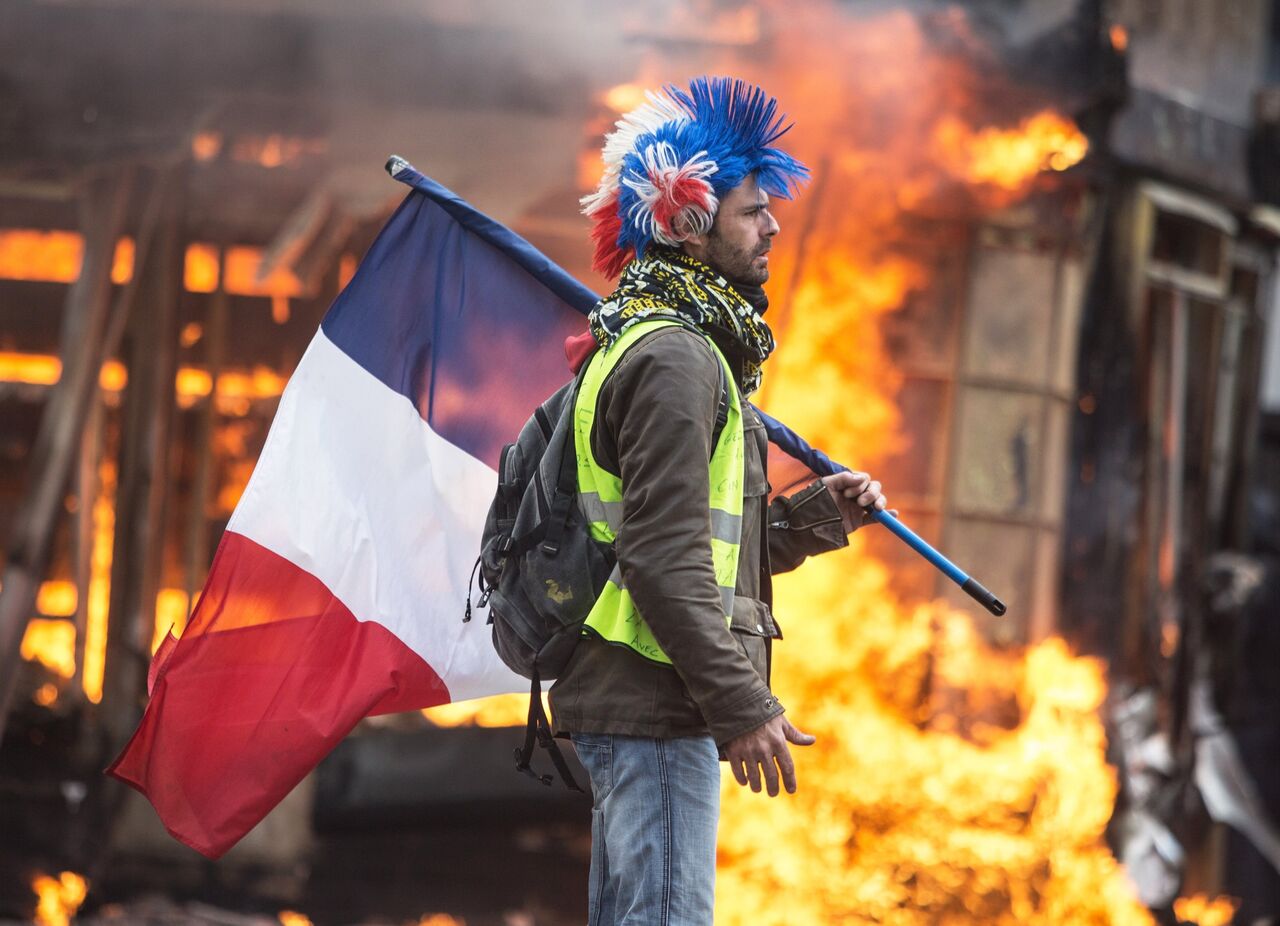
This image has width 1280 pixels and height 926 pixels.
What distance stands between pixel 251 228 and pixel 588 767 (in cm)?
548

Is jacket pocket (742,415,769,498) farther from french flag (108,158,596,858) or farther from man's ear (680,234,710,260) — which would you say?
french flag (108,158,596,858)

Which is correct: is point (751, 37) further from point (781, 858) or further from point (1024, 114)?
point (781, 858)

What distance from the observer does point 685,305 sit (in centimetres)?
306

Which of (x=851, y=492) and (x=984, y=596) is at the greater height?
(x=851, y=492)

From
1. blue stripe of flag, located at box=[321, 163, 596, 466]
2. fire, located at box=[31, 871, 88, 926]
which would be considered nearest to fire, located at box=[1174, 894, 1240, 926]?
fire, located at box=[31, 871, 88, 926]

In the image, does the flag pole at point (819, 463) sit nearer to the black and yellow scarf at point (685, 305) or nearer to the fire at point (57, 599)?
the black and yellow scarf at point (685, 305)

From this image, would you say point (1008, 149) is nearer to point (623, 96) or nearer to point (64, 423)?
point (623, 96)

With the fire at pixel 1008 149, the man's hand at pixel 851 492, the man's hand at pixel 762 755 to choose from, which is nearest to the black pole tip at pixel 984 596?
the man's hand at pixel 851 492

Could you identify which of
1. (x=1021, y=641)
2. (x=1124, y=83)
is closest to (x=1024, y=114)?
(x=1124, y=83)

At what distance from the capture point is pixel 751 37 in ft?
24.3

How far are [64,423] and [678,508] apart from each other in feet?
14.6

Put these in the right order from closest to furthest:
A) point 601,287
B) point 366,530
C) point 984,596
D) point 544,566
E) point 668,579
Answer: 1. point 668,579
2. point 544,566
3. point 984,596
4. point 366,530
5. point 601,287

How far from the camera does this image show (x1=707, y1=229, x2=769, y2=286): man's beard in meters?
3.16

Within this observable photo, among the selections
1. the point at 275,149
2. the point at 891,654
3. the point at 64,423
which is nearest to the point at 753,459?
the point at 64,423
